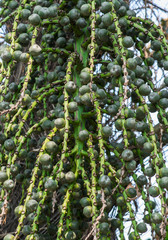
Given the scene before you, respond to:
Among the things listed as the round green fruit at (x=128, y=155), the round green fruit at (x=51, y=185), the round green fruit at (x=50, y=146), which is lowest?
the round green fruit at (x=51, y=185)

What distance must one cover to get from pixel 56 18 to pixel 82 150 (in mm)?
546

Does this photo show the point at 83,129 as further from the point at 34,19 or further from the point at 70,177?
the point at 34,19

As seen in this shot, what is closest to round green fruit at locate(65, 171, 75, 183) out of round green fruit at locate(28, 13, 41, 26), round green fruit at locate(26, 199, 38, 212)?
round green fruit at locate(26, 199, 38, 212)

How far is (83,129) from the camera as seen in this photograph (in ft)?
4.34

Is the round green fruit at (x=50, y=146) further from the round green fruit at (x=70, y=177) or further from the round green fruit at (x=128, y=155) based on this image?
the round green fruit at (x=128, y=155)

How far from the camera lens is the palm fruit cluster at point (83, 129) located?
109 centimetres

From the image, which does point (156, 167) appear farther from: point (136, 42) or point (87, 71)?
point (136, 42)

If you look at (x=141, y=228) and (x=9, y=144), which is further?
(x=9, y=144)

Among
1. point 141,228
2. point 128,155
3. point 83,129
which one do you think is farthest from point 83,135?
point 141,228

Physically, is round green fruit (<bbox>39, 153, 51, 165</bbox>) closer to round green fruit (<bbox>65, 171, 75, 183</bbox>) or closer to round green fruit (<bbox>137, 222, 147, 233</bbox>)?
round green fruit (<bbox>65, 171, 75, 183</bbox>)

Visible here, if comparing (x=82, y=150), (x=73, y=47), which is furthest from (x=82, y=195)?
(x=73, y=47)

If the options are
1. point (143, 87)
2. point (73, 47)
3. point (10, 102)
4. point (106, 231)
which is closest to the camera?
point (106, 231)

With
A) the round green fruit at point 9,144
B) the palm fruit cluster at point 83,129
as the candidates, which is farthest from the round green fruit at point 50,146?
the round green fruit at point 9,144

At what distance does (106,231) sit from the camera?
1075 mm
